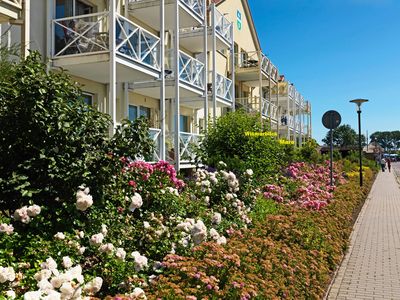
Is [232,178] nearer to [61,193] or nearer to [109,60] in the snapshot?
[61,193]

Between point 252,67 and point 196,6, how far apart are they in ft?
27.7

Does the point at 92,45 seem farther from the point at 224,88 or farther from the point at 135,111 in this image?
the point at 224,88

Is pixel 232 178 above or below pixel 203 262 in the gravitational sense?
above

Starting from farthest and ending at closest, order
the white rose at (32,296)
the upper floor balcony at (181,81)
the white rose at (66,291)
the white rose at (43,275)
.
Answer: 1. the upper floor balcony at (181,81)
2. the white rose at (43,275)
3. the white rose at (66,291)
4. the white rose at (32,296)

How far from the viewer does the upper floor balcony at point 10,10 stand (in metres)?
7.41

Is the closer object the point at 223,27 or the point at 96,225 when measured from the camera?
the point at 96,225

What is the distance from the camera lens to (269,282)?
13.8 feet

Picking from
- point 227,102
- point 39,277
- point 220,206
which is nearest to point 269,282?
point 39,277

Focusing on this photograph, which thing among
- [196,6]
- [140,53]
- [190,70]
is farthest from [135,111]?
[196,6]

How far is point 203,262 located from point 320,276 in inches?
94.3

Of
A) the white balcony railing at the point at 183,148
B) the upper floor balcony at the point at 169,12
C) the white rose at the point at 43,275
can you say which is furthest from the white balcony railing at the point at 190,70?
the white rose at the point at 43,275

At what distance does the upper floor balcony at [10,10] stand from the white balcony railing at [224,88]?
1061cm

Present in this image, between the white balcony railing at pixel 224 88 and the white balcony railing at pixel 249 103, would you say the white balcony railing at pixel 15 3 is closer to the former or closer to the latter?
the white balcony railing at pixel 224 88

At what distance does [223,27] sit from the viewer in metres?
19.0
